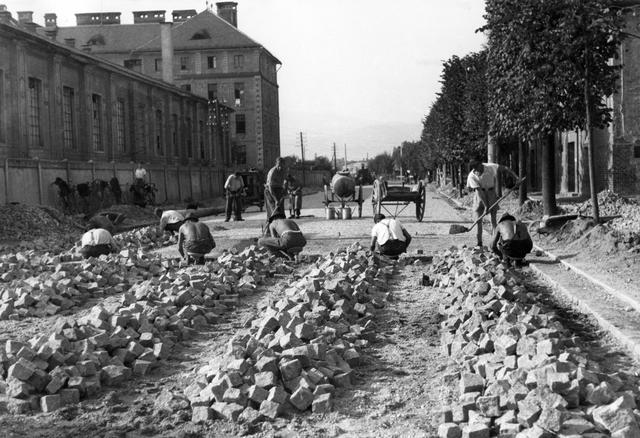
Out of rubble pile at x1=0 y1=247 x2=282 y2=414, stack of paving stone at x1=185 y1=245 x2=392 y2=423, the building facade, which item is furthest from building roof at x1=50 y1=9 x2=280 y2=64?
stack of paving stone at x1=185 y1=245 x2=392 y2=423

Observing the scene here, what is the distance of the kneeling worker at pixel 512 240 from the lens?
1224 cm

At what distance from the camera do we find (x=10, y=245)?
62.1ft

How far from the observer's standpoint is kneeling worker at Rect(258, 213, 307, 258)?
43.5 feet

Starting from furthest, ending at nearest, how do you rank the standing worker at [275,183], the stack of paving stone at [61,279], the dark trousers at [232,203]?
1. the dark trousers at [232,203]
2. the standing worker at [275,183]
3. the stack of paving stone at [61,279]

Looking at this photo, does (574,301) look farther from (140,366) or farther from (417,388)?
(140,366)

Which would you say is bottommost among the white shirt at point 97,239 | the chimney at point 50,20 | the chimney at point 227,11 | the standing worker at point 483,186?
the white shirt at point 97,239

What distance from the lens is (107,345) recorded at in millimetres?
6672

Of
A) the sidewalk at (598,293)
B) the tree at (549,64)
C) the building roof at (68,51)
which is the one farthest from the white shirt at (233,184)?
the building roof at (68,51)

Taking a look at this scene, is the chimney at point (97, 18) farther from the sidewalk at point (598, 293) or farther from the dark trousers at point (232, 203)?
the sidewalk at point (598, 293)

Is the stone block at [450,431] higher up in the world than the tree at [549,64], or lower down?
lower down

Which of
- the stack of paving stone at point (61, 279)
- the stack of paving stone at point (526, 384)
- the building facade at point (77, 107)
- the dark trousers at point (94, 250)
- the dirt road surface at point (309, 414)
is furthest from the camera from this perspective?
the building facade at point (77, 107)

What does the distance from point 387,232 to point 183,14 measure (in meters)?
77.9

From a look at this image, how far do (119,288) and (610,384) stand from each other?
7.37 meters

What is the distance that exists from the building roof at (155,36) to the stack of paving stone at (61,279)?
2651 inches
